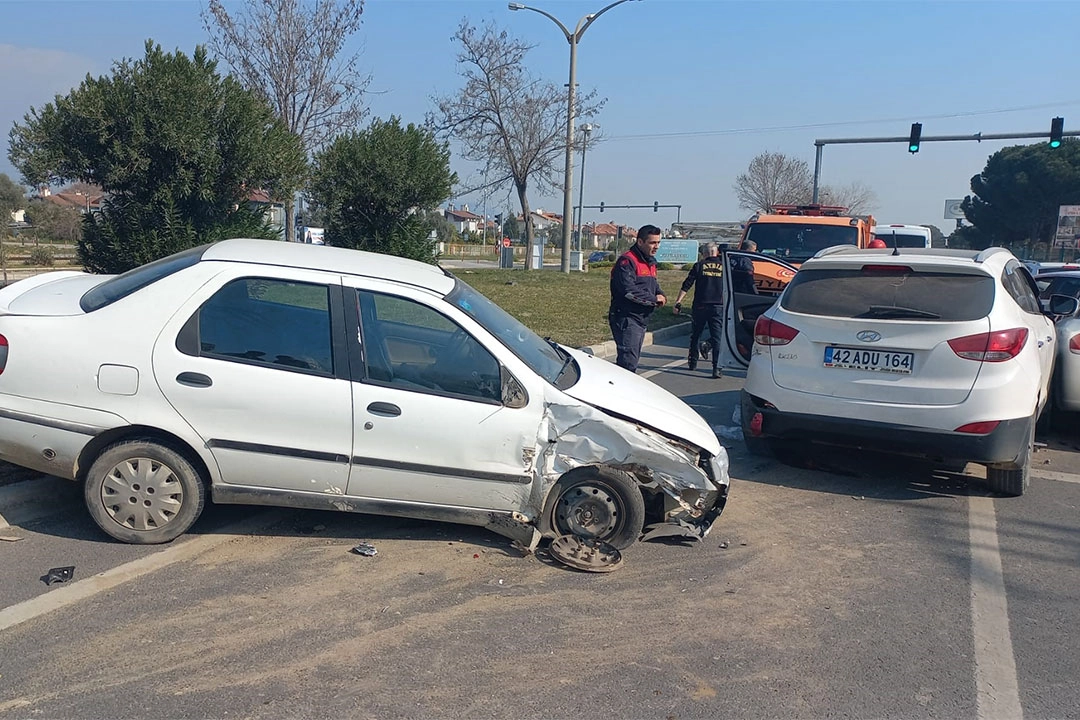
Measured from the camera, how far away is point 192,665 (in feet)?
11.1

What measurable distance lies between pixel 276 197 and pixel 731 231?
18.3 m

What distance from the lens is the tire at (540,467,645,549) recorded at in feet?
15.1

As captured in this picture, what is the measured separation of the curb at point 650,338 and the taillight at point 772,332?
5.09 m

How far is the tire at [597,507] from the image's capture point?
15.1ft

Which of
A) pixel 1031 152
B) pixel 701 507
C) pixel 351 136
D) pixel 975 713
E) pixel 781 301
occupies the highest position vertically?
Result: pixel 1031 152

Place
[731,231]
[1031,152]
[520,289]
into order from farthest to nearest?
1. [1031,152]
2. [731,231]
3. [520,289]

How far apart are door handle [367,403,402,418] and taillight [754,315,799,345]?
3.13m

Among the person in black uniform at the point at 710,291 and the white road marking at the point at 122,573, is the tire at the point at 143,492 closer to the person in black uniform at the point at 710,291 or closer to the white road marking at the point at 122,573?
the white road marking at the point at 122,573

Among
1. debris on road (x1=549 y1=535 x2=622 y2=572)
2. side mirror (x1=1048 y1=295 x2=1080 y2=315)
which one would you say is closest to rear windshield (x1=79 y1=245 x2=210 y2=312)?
debris on road (x1=549 y1=535 x2=622 y2=572)

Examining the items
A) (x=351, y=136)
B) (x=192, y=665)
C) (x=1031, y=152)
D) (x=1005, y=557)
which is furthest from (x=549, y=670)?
(x=1031, y=152)

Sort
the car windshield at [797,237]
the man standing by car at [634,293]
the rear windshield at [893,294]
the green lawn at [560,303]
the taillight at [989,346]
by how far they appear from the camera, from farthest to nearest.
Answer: the car windshield at [797,237], the green lawn at [560,303], the man standing by car at [634,293], the rear windshield at [893,294], the taillight at [989,346]

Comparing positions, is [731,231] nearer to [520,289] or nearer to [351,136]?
[520,289]

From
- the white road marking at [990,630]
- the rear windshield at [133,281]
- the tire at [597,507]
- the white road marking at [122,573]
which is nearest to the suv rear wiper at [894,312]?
the white road marking at [990,630]

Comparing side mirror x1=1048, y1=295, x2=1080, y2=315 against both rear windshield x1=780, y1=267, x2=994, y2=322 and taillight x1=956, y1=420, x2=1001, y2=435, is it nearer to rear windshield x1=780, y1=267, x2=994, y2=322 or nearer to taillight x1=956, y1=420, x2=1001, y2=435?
rear windshield x1=780, y1=267, x2=994, y2=322
